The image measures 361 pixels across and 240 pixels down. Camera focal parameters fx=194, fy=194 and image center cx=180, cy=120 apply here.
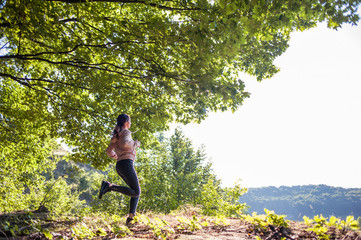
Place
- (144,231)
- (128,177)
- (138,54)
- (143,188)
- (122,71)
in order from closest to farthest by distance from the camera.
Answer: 1. (128,177)
2. (144,231)
3. (138,54)
4. (122,71)
5. (143,188)

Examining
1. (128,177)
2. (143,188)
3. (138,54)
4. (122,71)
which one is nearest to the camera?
(128,177)

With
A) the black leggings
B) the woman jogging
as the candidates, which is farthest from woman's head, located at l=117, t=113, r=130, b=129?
the black leggings

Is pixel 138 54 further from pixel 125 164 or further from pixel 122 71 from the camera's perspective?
pixel 125 164

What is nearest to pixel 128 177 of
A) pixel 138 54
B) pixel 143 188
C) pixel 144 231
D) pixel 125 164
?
pixel 125 164

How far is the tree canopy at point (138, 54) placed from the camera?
10.7 ft

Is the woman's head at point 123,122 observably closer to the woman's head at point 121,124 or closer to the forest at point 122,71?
the woman's head at point 121,124

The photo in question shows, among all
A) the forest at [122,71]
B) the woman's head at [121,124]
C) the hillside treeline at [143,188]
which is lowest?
the hillside treeline at [143,188]

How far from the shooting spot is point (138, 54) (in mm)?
4539

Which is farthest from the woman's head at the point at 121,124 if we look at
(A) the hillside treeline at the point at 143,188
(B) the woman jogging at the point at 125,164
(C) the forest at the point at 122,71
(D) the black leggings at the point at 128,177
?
(A) the hillside treeline at the point at 143,188

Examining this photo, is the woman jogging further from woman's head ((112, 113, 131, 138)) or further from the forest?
the forest

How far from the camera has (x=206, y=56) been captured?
3.74 m

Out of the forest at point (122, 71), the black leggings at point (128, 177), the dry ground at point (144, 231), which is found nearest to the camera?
the dry ground at point (144, 231)

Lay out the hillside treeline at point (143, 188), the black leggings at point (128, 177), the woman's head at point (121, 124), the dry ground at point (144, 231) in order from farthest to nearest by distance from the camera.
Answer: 1. the hillside treeline at point (143, 188)
2. the woman's head at point (121, 124)
3. the black leggings at point (128, 177)
4. the dry ground at point (144, 231)

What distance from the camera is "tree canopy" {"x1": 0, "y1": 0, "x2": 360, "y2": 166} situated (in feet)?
Result: 10.7
